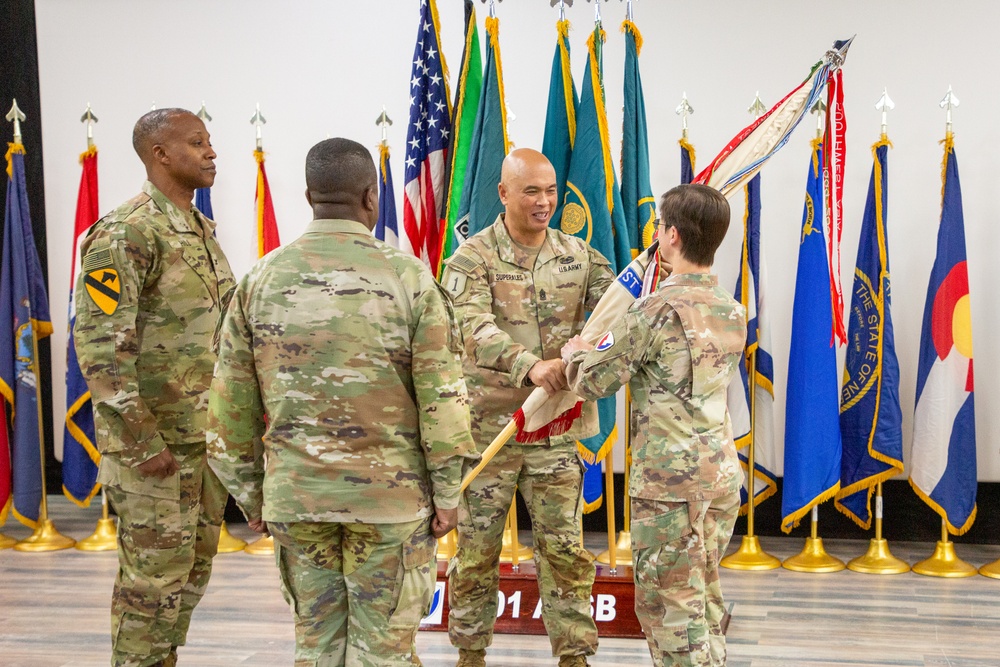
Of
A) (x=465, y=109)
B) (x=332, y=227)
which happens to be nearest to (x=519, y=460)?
(x=332, y=227)

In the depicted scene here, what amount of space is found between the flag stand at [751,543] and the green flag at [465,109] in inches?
66.1

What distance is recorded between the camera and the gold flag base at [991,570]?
14.3 feet

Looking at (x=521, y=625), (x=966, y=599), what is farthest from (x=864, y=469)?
(x=521, y=625)

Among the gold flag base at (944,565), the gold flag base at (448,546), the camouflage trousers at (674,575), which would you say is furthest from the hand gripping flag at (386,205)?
the gold flag base at (944,565)

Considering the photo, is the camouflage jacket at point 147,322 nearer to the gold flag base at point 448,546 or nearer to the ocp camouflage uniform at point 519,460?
the ocp camouflage uniform at point 519,460

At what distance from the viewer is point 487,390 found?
313 centimetres

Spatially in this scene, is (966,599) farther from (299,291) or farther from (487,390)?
(299,291)

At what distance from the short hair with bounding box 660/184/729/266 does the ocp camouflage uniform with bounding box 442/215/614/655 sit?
703 millimetres

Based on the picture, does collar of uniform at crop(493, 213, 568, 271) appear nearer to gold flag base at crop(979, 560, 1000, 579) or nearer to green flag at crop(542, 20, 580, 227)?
green flag at crop(542, 20, 580, 227)

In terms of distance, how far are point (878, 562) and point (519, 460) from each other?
7.43ft

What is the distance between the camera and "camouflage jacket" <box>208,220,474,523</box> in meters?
2.04

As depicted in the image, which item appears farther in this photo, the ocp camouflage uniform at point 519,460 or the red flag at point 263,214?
the red flag at point 263,214

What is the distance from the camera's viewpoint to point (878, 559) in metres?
4.53

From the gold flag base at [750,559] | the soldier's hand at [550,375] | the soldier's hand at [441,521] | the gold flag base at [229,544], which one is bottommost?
the gold flag base at [229,544]
